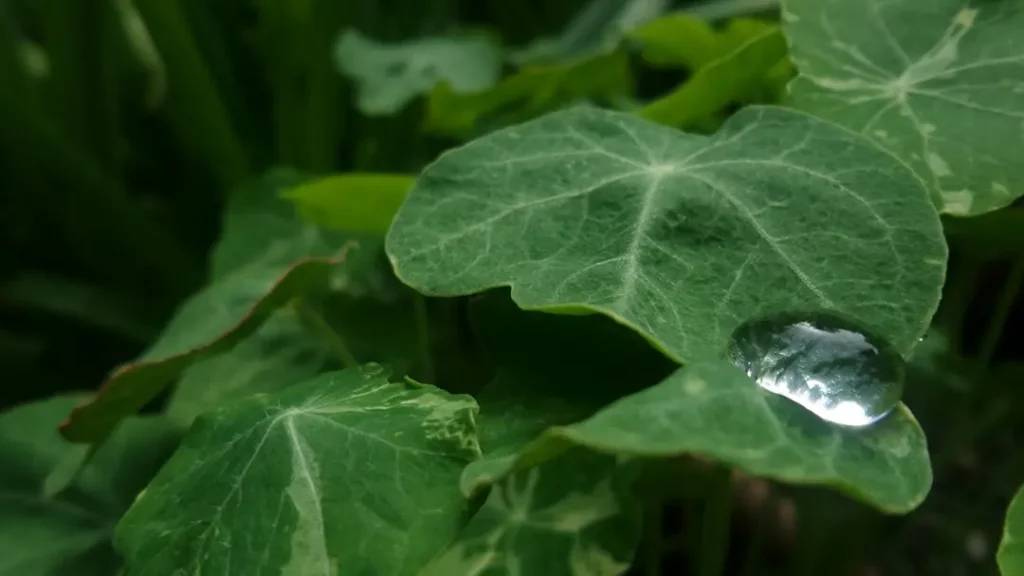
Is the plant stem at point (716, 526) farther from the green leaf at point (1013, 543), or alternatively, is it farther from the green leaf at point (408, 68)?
the green leaf at point (408, 68)

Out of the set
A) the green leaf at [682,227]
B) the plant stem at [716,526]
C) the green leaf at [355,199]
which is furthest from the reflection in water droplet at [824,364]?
the green leaf at [355,199]

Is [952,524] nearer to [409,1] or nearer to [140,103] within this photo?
[409,1]

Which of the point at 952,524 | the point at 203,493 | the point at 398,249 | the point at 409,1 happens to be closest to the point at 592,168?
the point at 398,249

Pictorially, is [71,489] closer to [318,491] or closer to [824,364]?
[318,491]

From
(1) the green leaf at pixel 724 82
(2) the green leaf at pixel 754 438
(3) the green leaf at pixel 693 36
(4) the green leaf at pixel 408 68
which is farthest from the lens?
(4) the green leaf at pixel 408 68

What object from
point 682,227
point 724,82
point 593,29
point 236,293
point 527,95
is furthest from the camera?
point 593,29

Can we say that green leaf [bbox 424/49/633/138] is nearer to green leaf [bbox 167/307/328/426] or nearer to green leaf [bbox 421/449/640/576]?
green leaf [bbox 167/307/328/426]

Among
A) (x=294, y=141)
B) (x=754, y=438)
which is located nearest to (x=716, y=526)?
(x=754, y=438)
